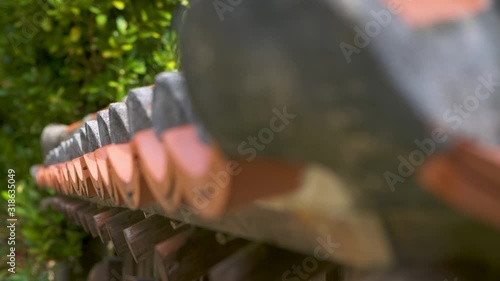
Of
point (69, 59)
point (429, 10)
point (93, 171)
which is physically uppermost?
point (69, 59)

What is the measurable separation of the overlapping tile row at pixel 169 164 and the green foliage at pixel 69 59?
301cm

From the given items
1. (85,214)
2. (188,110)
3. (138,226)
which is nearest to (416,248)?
(188,110)

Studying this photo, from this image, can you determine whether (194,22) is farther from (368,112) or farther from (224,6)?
(368,112)

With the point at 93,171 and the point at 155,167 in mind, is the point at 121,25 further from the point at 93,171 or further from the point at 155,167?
the point at 155,167

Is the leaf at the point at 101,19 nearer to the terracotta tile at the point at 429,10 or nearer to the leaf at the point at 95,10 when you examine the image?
the leaf at the point at 95,10

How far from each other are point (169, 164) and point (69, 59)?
4513mm

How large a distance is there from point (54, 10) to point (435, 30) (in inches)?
183

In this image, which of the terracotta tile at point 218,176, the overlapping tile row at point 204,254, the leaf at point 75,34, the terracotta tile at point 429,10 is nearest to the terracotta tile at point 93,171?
the overlapping tile row at point 204,254

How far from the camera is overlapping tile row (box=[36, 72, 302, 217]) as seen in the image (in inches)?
29.3

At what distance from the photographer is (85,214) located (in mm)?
3383

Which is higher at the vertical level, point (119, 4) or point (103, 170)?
point (119, 4)

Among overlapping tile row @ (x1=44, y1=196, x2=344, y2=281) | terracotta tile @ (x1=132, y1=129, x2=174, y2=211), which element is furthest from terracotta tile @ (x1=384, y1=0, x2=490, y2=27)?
overlapping tile row @ (x1=44, y1=196, x2=344, y2=281)

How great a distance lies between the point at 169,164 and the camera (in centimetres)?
98

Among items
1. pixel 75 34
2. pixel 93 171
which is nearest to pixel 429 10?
pixel 93 171
